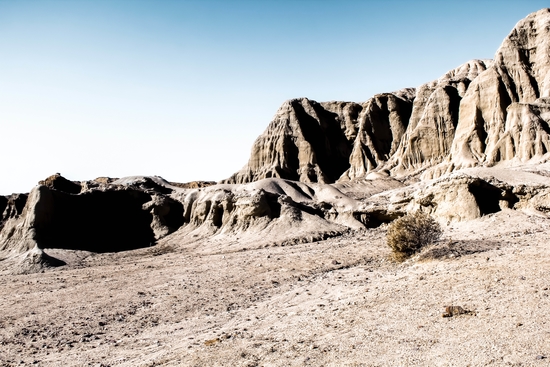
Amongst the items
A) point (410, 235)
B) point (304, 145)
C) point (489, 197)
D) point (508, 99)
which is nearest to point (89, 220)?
point (489, 197)

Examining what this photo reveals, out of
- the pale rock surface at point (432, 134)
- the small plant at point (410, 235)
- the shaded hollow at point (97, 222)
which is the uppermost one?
the pale rock surface at point (432, 134)

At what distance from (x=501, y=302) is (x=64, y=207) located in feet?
163

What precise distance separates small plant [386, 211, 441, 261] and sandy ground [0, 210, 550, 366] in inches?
33.3

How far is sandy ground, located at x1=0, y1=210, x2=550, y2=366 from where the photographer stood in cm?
830

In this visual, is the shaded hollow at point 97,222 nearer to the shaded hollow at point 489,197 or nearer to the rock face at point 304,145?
the shaded hollow at point 489,197

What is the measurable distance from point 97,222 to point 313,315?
150 ft

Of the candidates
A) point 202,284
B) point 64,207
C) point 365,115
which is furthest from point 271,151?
point 202,284

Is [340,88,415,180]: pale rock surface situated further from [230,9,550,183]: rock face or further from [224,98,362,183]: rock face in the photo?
[224,98,362,183]: rock face

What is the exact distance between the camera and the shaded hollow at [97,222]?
45.2 m

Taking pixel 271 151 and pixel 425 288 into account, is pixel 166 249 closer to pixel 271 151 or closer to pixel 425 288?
pixel 425 288

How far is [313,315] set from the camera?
1180cm

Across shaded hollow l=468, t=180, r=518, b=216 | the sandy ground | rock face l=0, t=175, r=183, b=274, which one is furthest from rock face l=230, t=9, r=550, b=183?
the sandy ground

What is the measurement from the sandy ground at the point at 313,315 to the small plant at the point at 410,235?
0.85 metres

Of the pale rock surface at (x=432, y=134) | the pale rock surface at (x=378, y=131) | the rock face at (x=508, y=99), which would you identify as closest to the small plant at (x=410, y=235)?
the rock face at (x=508, y=99)
